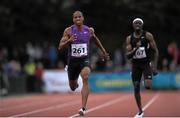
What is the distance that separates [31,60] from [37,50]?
1.02 metres

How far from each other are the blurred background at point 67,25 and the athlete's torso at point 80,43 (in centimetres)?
1994

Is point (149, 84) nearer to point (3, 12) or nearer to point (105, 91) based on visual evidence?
point (105, 91)

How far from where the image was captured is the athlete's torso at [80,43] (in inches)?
574

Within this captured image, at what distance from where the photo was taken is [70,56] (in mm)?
14789

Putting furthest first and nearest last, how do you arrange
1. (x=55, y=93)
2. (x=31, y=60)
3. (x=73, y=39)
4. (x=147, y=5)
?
(x=147, y=5)
(x=31, y=60)
(x=55, y=93)
(x=73, y=39)

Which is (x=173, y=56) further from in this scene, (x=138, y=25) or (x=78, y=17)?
(x=78, y=17)

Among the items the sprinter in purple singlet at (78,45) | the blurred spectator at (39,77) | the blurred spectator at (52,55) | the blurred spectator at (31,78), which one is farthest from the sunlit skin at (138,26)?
the blurred spectator at (52,55)

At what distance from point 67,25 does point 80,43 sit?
2489 cm

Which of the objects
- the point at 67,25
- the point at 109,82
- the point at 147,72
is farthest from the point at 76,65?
the point at 67,25

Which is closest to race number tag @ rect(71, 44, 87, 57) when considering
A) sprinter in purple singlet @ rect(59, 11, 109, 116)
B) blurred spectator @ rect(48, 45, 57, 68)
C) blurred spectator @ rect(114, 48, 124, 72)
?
sprinter in purple singlet @ rect(59, 11, 109, 116)

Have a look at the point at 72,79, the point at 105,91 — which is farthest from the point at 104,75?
the point at 72,79

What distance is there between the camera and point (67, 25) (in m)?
39.4

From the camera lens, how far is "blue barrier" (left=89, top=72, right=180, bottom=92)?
3388 cm

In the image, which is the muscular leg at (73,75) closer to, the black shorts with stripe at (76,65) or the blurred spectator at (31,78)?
the black shorts with stripe at (76,65)
